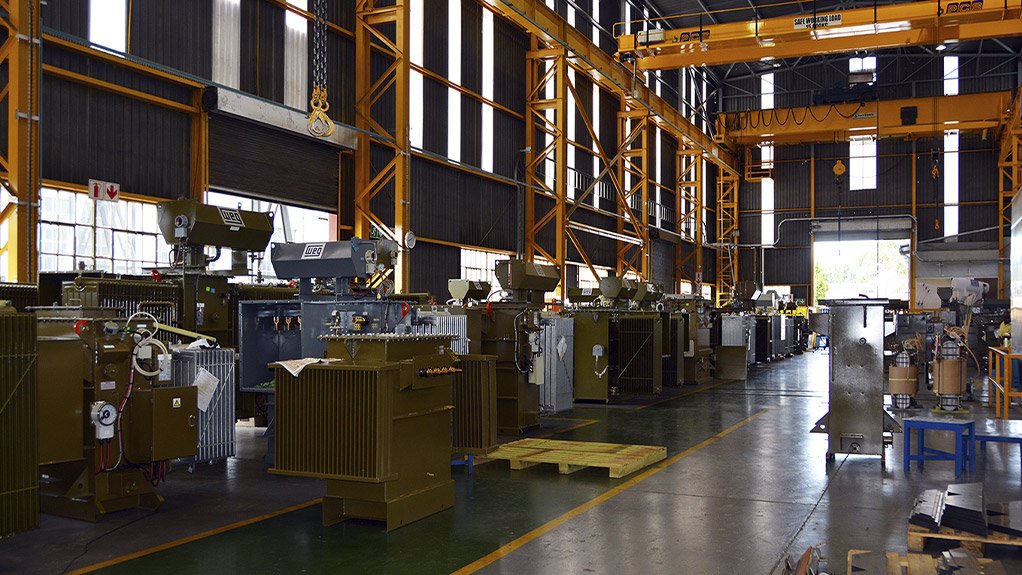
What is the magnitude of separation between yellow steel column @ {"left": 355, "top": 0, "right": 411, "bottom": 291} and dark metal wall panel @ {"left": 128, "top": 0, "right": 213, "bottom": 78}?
3260 mm

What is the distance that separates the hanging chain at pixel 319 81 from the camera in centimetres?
1220

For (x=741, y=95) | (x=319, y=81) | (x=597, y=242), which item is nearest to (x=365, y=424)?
(x=319, y=81)

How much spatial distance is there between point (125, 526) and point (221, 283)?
348cm

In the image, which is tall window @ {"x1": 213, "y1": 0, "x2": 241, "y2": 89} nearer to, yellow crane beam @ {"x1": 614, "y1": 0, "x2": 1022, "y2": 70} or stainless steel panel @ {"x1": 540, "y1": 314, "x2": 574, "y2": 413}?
stainless steel panel @ {"x1": 540, "y1": 314, "x2": 574, "y2": 413}

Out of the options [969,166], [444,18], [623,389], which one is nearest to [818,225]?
[969,166]

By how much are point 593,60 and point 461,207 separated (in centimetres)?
489

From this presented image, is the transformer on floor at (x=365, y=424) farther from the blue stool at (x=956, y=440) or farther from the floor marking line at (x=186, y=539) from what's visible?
the blue stool at (x=956, y=440)

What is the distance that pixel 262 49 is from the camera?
13727 millimetres

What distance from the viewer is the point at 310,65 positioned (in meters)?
14.7

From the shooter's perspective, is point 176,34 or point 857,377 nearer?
point 857,377

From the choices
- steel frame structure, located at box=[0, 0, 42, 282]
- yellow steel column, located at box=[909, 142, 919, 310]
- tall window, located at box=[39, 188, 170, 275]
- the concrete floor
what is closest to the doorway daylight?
yellow steel column, located at box=[909, 142, 919, 310]

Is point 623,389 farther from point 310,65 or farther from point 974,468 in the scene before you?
point 310,65

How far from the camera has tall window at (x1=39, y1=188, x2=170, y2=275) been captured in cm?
1051

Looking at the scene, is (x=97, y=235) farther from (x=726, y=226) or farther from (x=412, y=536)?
(x=726, y=226)
